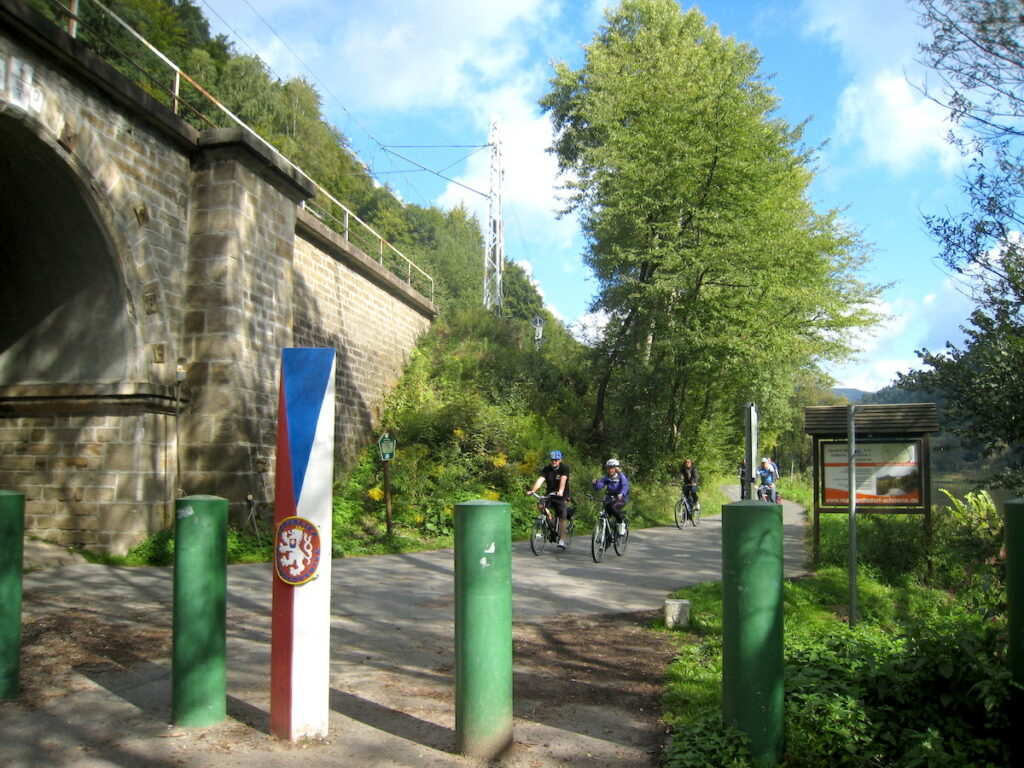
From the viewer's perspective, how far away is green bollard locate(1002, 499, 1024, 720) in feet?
12.2

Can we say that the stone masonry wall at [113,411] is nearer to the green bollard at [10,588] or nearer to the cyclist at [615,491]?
the cyclist at [615,491]

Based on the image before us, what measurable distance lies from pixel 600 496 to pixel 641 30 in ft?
51.6

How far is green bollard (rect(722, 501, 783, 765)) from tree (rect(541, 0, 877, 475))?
16963 millimetres

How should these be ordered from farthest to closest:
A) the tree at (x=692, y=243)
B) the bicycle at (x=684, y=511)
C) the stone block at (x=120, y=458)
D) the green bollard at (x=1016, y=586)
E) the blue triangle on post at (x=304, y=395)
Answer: the tree at (x=692, y=243)
the bicycle at (x=684, y=511)
the stone block at (x=120, y=458)
the blue triangle on post at (x=304, y=395)
the green bollard at (x=1016, y=586)

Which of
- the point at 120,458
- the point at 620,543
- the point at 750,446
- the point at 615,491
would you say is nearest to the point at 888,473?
the point at 615,491

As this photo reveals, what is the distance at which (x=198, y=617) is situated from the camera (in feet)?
14.1

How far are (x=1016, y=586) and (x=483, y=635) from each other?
8.22 feet

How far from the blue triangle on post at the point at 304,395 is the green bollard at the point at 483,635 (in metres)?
0.92

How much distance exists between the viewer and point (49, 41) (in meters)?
9.30

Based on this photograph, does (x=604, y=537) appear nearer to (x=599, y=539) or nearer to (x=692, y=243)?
(x=599, y=539)

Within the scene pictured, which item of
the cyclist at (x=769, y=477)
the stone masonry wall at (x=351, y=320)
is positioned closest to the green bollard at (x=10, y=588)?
the stone masonry wall at (x=351, y=320)

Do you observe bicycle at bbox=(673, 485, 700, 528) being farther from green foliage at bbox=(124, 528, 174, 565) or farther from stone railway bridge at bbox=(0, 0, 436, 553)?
green foliage at bbox=(124, 528, 174, 565)

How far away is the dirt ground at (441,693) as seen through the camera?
13.1ft

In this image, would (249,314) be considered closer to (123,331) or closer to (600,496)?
(123,331)
